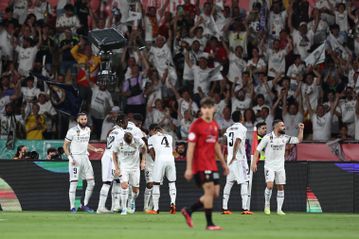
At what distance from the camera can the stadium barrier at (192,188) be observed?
29641 millimetres

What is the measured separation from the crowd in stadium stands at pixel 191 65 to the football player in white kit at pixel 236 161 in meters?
2.76

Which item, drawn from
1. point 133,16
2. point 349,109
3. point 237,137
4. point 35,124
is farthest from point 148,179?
point 133,16

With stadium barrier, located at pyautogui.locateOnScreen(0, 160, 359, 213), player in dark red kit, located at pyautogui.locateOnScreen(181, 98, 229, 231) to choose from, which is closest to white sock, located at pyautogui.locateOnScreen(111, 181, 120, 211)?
stadium barrier, located at pyautogui.locateOnScreen(0, 160, 359, 213)

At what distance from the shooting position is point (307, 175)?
29984 mm

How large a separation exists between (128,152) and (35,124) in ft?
20.3

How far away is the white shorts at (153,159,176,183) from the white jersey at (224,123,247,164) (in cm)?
155

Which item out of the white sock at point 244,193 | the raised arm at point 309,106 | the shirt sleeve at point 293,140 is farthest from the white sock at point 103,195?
the raised arm at point 309,106

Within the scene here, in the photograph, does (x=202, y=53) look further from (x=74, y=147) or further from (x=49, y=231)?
(x=49, y=231)

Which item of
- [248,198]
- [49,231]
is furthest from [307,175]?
[49,231]

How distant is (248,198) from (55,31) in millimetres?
9612

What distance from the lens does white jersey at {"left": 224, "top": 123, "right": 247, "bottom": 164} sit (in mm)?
27406

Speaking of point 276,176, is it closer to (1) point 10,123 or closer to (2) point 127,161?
(2) point 127,161

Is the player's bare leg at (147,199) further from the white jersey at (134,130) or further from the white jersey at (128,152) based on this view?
the white jersey at (134,130)

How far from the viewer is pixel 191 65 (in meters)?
32.8
